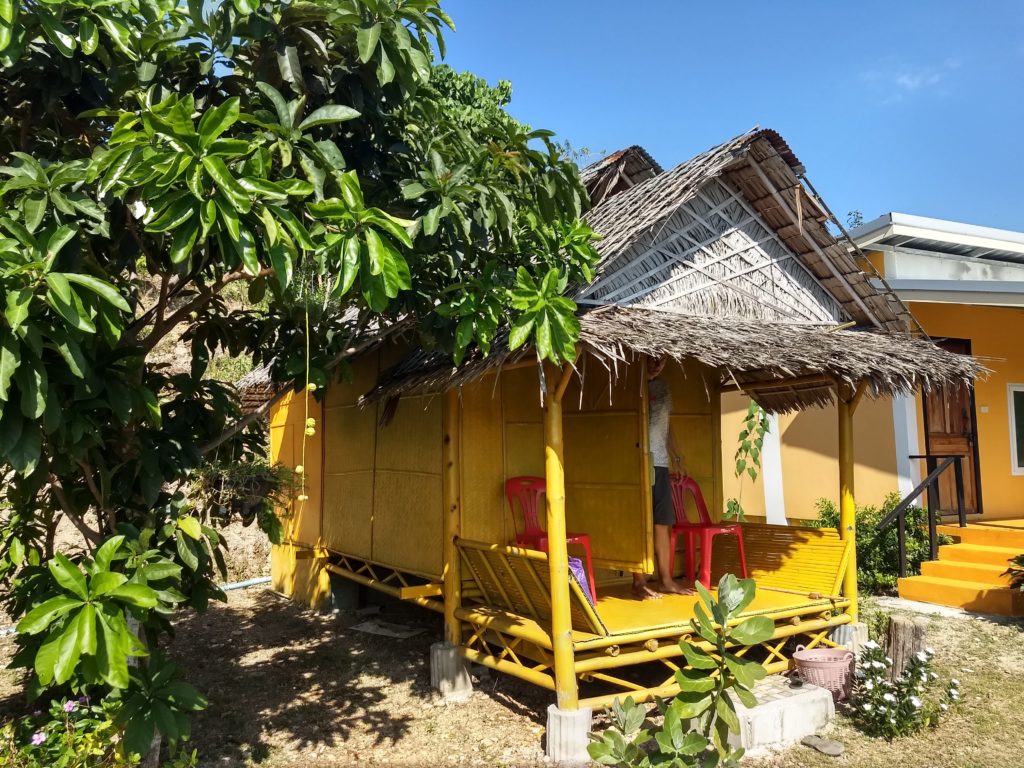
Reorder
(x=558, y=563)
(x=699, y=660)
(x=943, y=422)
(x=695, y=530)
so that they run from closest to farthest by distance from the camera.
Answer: (x=699, y=660), (x=558, y=563), (x=695, y=530), (x=943, y=422)

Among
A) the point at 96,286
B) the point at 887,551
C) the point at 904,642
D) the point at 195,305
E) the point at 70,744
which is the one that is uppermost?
the point at 195,305

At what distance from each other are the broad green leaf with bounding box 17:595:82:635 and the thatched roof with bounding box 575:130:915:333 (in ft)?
10.8

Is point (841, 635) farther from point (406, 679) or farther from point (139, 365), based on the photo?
point (139, 365)

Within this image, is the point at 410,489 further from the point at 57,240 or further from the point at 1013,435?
the point at 1013,435

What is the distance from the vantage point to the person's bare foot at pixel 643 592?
590cm

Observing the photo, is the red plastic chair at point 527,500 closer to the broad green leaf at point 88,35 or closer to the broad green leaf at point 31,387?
the broad green leaf at point 31,387

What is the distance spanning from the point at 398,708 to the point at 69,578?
2.92 metres

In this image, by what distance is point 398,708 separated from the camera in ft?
17.1

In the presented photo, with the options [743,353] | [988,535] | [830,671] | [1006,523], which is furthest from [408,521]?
[1006,523]

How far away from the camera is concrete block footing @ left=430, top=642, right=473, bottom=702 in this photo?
211 inches

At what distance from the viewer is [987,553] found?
7.39 meters

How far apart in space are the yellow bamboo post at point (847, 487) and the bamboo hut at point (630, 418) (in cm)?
2

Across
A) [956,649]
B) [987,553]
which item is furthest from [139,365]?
[987,553]

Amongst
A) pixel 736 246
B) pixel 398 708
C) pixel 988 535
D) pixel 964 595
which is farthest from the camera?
pixel 988 535
